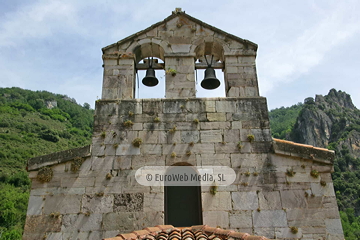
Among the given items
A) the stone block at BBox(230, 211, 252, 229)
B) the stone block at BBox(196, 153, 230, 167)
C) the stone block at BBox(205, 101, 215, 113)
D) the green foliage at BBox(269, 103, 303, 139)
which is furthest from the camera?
the green foliage at BBox(269, 103, 303, 139)

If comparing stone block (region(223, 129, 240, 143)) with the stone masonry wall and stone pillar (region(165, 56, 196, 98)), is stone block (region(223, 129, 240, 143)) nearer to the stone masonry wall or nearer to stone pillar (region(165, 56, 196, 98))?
the stone masonry wall

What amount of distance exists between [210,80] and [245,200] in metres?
3.19

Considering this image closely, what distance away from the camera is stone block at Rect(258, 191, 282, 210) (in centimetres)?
620

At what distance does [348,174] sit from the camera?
54000 millimetres

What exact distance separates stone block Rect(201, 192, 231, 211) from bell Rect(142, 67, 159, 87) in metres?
3.28

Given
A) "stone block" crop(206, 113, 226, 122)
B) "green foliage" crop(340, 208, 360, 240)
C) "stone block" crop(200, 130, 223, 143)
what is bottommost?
"green foliage" crop(340, 208, 360, 240)

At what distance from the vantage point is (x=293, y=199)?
6.28 m

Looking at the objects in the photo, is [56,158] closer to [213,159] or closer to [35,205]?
[35,205]

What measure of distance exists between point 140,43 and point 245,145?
348 cm

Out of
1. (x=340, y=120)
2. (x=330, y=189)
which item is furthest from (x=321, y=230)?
(x=340, y=120)

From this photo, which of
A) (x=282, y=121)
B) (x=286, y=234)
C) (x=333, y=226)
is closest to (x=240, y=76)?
(x=286, y=234)

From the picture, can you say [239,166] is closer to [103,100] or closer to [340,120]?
[103,100]

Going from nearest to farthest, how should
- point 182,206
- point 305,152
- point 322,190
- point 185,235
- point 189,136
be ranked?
point 185,235 → point 322,190 → point 305,152 → point 189,136 → point 182,206

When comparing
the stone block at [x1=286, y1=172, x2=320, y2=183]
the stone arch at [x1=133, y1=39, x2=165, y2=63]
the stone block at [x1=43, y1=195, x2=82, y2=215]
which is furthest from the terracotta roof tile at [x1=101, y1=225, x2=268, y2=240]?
the stone arch at [x1=133, y1=39, x2=165, y2=63]
